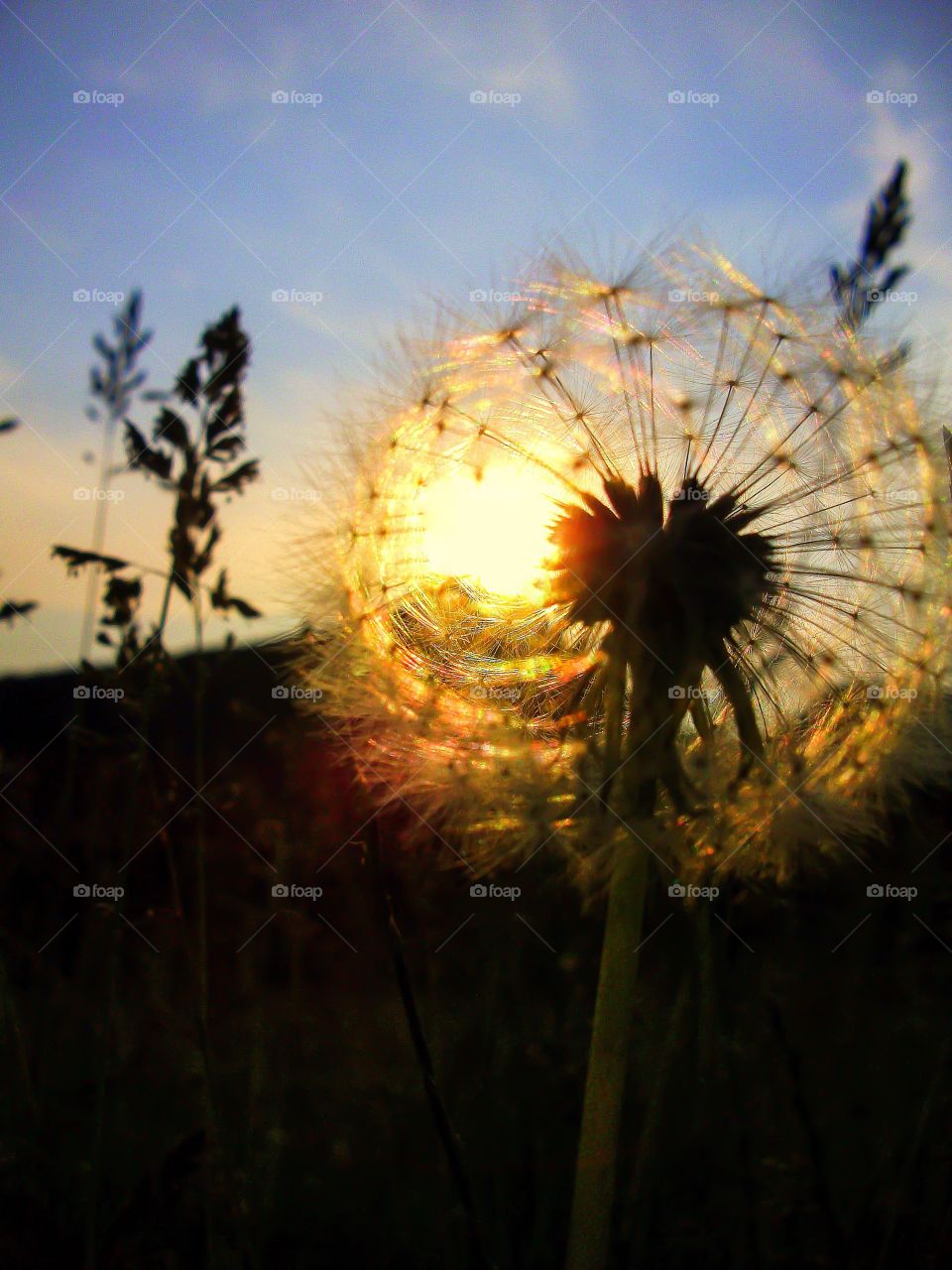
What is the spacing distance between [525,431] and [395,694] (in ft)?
2.57

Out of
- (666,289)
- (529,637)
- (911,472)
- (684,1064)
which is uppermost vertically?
(666,289)

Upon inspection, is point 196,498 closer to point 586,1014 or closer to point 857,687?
point 857,687

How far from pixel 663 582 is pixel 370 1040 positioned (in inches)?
66.8

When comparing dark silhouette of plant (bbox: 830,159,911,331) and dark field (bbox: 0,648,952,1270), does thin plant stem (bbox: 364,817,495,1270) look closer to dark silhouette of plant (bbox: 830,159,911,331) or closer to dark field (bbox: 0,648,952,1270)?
dark field (bbox: 0,648,952,1270)

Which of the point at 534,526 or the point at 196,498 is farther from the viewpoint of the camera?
the point at 534,526

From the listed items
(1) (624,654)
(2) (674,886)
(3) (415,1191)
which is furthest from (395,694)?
(3) (415,1191)

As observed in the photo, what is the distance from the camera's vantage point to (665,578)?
8.07 ft

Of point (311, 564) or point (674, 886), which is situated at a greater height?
point (311, 564)

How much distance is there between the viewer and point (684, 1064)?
114 inches

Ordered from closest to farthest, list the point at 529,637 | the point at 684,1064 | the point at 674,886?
the point at 674,886
the point at 684,1064
the point at 529,637

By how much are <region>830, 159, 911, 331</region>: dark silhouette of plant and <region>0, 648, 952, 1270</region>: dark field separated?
144 centimetres

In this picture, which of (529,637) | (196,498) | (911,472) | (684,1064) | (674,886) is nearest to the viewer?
(196,498)

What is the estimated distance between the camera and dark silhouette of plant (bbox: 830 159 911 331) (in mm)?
2285

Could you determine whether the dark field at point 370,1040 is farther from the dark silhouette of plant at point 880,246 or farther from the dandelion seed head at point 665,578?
the dark silhouette of plant at point 880,246
